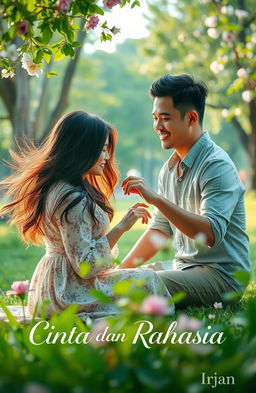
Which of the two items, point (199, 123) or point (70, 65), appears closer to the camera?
point (199, 123)

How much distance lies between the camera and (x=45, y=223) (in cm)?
374

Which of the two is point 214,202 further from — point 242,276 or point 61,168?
point 242,276

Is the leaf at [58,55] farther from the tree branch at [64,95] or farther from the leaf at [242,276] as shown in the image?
the tree branch at [64,95]

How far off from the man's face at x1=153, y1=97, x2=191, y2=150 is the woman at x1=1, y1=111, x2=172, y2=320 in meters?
0.36

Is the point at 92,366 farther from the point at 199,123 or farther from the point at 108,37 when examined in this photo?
the point at 199,123

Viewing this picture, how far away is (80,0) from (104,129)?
3.28 ft

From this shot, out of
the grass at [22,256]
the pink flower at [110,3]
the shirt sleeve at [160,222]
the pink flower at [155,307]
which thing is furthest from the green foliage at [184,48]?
the pink flower at [155,307]

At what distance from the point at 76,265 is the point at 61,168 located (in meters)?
0.59

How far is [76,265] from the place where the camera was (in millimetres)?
3600

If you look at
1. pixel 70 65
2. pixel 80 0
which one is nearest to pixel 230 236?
pixel 80 0

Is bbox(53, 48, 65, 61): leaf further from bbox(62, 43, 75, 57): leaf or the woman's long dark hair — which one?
the woman's long dark hair

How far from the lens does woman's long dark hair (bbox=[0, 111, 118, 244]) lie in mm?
3764

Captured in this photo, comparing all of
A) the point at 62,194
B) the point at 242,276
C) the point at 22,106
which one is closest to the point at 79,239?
the point at 62,194

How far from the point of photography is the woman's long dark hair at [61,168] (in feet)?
12.3
